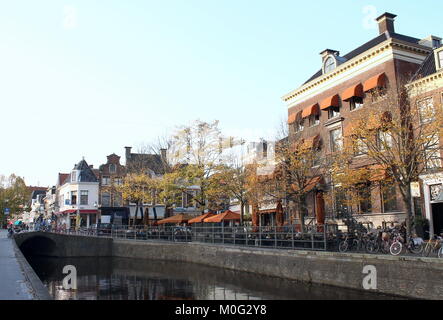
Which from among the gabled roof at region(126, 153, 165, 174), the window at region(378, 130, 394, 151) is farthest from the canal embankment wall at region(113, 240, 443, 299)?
the gabled roof at region(126, 153, 165, 174)

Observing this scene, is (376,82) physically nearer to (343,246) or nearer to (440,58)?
(440,58)

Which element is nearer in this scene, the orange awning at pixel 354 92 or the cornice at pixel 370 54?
the cornice at pixel 370 54

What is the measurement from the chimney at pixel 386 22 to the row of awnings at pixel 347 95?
6.37 metres

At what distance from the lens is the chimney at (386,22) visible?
3350 cm

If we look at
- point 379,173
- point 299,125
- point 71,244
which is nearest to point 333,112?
point 299,125

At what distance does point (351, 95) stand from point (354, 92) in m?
0.31

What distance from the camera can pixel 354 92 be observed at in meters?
30.5

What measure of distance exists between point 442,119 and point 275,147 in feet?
40.0

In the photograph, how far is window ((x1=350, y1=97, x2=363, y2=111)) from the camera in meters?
31.5

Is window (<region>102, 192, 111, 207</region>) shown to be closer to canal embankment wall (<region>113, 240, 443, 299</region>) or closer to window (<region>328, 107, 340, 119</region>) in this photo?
canal embankment wall (<region>113, 240, 443, 299</region>)

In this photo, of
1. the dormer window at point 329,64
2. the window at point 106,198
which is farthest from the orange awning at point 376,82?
the window at point 106,198

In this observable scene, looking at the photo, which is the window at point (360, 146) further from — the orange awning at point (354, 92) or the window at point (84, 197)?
the window at point (84, 197)
